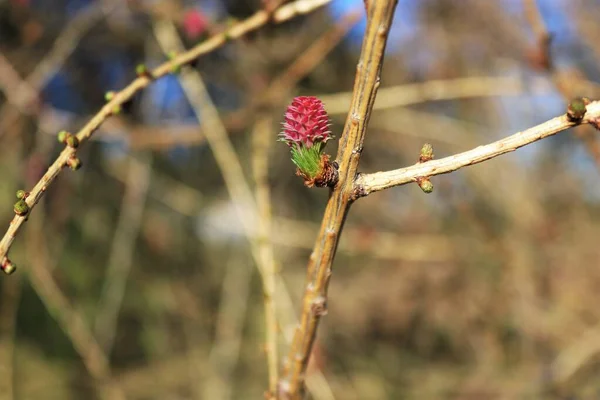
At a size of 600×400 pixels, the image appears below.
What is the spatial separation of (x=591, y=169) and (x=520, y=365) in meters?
1.11

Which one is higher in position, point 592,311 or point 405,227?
point 405,227

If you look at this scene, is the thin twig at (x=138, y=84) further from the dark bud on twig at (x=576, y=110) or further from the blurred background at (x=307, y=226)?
the blurred background at (x=307, y=226)

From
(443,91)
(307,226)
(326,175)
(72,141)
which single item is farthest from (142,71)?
(307,226)

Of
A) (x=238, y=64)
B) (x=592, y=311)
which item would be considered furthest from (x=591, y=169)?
(x=238, y=64)

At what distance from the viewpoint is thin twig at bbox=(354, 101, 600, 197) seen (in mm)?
496

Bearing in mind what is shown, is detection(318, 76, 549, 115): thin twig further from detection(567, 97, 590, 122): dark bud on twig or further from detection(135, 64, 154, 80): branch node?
detection(567, 97, 590, 122): dark bud on twig

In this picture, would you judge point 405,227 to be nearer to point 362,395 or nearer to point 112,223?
point 362,395

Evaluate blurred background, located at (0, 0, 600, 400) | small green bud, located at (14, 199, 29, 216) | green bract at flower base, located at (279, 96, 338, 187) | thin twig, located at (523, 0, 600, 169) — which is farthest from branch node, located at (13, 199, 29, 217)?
blurred background, located at (0, 0, 600, 400)

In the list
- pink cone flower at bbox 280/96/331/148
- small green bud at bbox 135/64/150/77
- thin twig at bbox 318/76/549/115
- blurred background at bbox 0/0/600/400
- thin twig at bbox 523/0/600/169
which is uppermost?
blurred background at bbox 0/0/600/400

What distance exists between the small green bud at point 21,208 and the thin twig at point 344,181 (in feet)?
1.00

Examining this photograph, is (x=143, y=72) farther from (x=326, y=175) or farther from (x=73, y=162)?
(x=326, y=175)

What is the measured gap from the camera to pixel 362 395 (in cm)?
298

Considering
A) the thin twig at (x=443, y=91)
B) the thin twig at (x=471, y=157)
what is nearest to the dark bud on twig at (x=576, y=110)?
the thin twig at (x=471, y=157)

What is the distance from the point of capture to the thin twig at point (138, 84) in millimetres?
589
